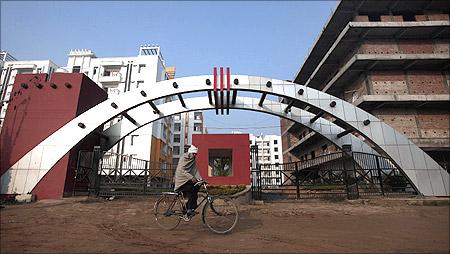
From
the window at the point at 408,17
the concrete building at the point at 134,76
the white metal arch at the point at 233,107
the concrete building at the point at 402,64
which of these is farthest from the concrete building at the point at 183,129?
the window at the point at 408,17

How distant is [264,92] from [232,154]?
4235 millimetres

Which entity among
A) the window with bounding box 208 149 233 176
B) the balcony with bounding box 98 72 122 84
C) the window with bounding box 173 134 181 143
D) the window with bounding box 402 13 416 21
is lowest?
the window with bounding box 208 149 233 176

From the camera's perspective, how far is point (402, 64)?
75.8ft

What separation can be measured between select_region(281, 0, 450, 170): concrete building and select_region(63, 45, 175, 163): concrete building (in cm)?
2440

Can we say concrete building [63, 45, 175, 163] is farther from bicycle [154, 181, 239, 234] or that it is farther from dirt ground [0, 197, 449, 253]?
bicycle [154, 181, 239, 234]

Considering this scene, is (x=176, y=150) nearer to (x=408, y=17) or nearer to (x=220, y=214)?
(x=408, y=17)

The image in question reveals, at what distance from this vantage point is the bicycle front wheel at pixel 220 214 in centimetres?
495

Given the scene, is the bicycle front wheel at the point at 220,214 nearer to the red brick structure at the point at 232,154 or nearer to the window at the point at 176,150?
the red brick structure at the point at 232,154

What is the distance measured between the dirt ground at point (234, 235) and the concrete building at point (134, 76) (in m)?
27.5

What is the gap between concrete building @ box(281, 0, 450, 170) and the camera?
21.8 metres

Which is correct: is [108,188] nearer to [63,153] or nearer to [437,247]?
[63,153]

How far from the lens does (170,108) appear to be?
15531 mm

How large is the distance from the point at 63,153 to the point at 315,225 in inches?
426

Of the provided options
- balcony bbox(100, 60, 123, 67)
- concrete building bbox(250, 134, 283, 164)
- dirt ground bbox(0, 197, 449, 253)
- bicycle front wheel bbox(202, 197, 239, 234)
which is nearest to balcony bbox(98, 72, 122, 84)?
balcony bbox(100, 60, 123, 67)
